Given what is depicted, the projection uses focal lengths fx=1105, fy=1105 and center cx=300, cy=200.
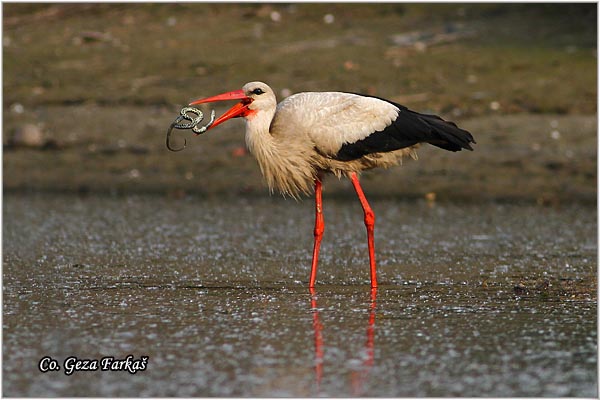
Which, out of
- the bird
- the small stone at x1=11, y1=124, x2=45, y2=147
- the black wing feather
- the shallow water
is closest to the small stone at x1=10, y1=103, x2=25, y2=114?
the small stone at x1=11, y1=124, x2=45, y2=147

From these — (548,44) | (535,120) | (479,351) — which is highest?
(548,44)

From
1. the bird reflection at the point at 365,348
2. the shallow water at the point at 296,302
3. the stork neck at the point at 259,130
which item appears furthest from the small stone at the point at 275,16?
the bird reflection at the point at 365,348

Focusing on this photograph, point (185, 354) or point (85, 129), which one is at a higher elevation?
point (85, 129)

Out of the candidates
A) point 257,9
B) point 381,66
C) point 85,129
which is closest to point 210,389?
point 85,129

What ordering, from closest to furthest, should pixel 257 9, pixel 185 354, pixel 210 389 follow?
pixel 210 389 < pixel 185 354 < pixel 257 9

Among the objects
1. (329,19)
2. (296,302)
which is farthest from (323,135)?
(329,19)

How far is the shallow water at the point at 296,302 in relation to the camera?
4.60 metres

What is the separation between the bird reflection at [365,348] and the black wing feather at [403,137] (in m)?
1.23

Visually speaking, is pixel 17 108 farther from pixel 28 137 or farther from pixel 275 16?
pixel 275 16

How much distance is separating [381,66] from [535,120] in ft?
7.97

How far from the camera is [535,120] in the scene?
38.8ft

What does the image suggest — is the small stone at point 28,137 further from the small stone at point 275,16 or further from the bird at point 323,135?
the bird at point 323,135

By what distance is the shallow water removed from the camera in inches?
181

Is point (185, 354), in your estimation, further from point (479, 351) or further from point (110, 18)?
point (110, 18)
